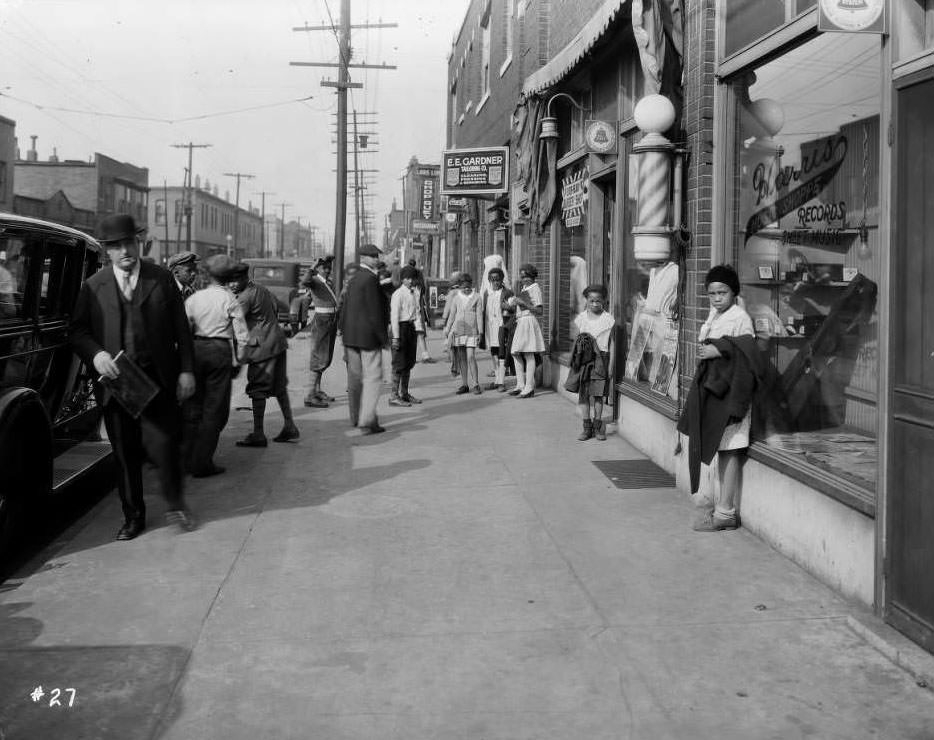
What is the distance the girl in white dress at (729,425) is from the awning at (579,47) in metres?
3.29

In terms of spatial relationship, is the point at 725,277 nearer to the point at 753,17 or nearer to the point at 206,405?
the point at 753,17

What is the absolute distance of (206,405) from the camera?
767 centimetres

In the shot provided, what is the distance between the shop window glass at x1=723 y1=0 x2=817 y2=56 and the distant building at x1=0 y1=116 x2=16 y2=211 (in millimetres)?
46589

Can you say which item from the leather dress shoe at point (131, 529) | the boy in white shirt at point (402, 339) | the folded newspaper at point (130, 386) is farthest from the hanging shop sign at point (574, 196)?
the leather dress shoe at point (131, 529)

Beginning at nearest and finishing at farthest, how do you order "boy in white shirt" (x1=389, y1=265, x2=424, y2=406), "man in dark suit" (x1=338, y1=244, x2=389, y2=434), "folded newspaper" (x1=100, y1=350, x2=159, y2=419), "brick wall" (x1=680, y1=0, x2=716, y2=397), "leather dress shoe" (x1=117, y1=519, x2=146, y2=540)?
1. "folded newspaper" (x1=100, y1=350, x2=159, y2=419)
2. "leather dress shoe" (x1=117, y1=519, x2=146, y2=540)
3. "brick wall" (x1=680, y1=0, x2=716, y2=397)
4. "man in dark suit" (x1=338, y1=244, x2=389, y2=434)
5. "boy in white shirt" (x1=389, y1=265, x2=424, y2=406)

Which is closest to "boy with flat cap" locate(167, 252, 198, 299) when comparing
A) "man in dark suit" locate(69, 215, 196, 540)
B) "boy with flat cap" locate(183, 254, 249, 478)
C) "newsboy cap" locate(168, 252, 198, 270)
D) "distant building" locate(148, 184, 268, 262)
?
"newsboy cap" locate(168, 252, 198, 270)

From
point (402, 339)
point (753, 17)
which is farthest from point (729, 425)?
point (402, 339)

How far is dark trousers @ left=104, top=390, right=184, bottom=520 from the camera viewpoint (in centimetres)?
590

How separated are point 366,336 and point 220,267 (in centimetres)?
197

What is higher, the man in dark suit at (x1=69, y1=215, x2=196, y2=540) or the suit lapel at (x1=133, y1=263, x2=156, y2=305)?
the suit lapel at (x1=133, y1=263, x2=156, y2=305)

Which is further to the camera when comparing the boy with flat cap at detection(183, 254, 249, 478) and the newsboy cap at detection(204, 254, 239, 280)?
the newsboy cap at detection(204, 254, 239, 280)

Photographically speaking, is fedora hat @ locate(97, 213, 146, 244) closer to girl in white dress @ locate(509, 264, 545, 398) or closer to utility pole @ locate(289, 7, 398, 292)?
girl in white dress @ locate(509, 264, 545, 398)

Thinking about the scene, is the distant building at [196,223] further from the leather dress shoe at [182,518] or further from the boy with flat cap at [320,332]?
the leather dress shoe at [182,518]

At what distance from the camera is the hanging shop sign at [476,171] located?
1809 cm
